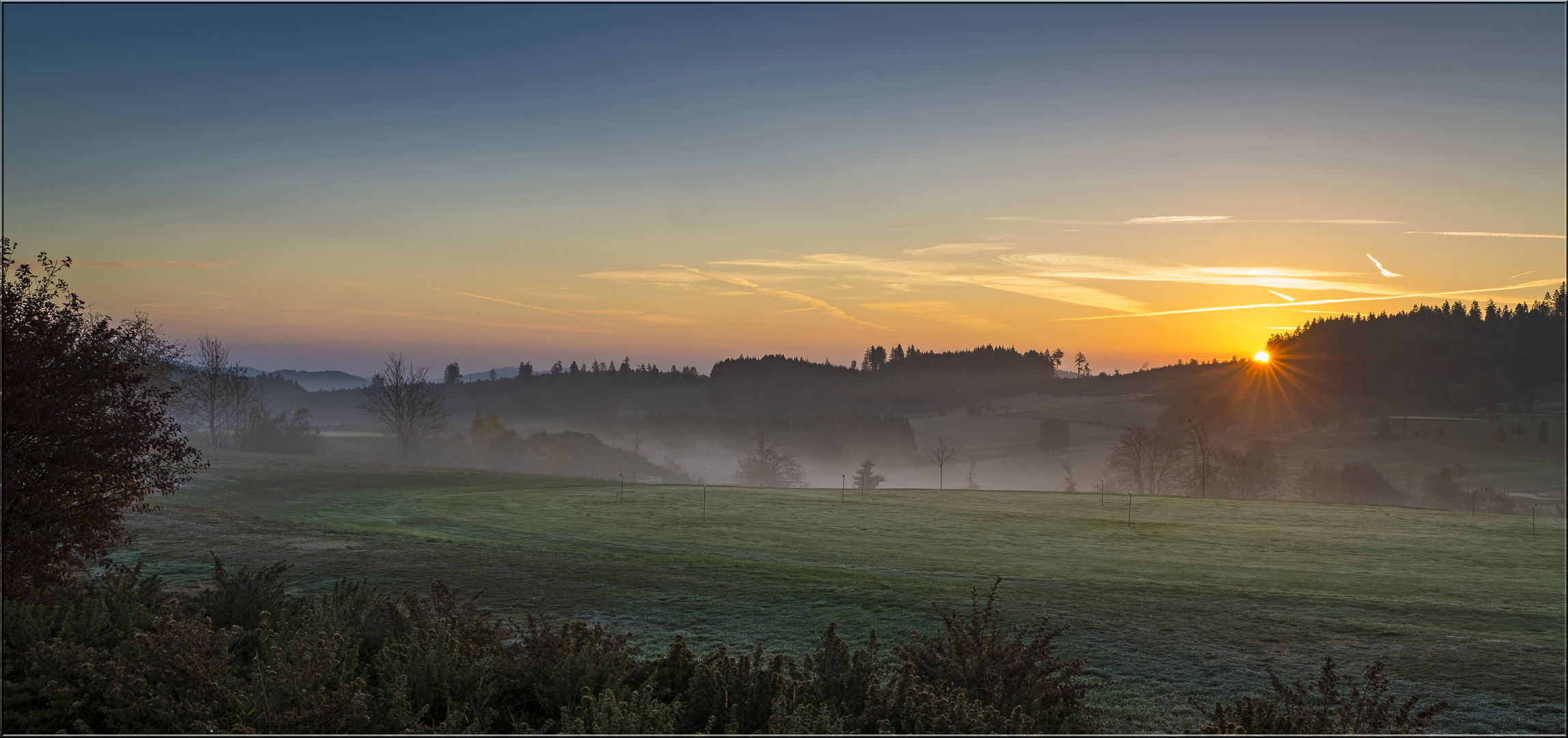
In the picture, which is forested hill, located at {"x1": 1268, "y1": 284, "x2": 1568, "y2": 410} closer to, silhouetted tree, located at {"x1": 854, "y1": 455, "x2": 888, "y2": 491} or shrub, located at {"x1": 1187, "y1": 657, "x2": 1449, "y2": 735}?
shrub, located at {"x1": 1187, "y1": 657, "x2": 1449, "y2": 735}

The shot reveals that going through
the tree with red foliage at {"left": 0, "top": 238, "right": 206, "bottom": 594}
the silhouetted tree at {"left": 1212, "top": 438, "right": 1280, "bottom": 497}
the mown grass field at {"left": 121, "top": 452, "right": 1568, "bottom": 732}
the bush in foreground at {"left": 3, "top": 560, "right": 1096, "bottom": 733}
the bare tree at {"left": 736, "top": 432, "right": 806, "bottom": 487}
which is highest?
the tree with red foliage at {"left": 0, "top": 238, "right": 206, "bottom": 594}

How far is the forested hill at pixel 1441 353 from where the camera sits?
3284 centimetres

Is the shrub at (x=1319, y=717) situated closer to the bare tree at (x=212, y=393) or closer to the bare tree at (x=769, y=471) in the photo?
the bare tree at (x=212, y=393)

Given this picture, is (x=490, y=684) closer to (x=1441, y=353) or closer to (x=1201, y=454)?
(x=1441, y=353)

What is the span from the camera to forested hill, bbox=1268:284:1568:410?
32.8 meters

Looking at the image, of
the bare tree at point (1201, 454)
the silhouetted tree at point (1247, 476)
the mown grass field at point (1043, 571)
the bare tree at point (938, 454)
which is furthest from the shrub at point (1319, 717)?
the bare tree at point (938, 454)

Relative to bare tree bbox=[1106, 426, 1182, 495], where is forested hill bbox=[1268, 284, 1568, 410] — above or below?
above

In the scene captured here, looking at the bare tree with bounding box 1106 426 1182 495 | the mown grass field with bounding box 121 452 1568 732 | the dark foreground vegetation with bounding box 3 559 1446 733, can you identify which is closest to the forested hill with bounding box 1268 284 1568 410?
the mown grass field with bounding box 121 452 1568 732

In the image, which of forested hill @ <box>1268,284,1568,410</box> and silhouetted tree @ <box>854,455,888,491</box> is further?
silhouetted tree @ <box>854,455,888,491</box>

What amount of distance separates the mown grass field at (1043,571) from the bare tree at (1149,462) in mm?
46262

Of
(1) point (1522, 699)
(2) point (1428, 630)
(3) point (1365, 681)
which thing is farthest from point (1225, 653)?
(2) point (1428, 630)

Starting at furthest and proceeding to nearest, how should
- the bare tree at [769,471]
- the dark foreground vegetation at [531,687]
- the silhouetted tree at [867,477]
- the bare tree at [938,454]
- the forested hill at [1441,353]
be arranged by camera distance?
the bare tree at [938,454], the bare tree at [769,471], the silhouetted tree at [867,477], the forested hill at [1441,353], the dark foreground vegetation at [531,687]

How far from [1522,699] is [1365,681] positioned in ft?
4.31

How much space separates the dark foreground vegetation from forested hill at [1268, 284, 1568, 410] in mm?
9088
